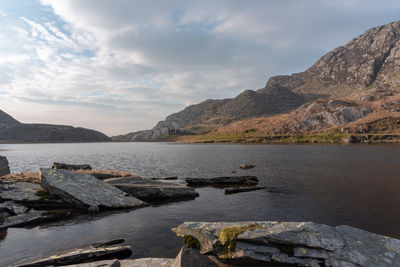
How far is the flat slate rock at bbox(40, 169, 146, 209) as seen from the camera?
20.7m

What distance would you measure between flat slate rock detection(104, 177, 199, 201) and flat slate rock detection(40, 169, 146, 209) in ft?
8.40

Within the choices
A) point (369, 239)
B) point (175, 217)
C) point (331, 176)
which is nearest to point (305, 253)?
point (369, 239)

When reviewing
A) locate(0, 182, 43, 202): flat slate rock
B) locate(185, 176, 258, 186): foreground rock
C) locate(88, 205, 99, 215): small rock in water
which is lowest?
locate(185, 176, 258, 186): foreground rock

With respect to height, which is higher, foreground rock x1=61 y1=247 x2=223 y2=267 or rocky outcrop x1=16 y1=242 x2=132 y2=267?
foreground rock x1=61 y1=247 x2=223 y2=267

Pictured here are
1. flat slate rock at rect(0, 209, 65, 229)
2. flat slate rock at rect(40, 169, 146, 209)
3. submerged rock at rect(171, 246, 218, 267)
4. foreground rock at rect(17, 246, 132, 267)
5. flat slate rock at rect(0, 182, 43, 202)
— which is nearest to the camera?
submerged rock at rect(171, 246, 218, 267)

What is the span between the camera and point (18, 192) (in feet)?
69.9

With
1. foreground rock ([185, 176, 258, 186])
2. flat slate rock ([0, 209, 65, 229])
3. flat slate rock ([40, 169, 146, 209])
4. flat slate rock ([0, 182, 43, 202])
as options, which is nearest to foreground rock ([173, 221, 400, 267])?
flat slate rock ([40, 169, 146, 209])

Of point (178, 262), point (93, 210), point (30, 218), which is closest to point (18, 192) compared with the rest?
point (30, 218)

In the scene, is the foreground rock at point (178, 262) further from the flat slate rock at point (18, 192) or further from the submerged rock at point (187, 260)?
the flat slate rock at point (18, 192)

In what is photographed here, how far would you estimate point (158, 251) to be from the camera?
510 inches

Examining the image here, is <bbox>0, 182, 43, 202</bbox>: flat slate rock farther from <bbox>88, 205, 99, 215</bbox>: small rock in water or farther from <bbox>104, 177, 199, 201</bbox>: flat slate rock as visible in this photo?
<bbox>104, 177, 199, 201</bbox>: flat slate rock

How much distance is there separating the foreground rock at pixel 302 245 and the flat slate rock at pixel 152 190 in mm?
14588

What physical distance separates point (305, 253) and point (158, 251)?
8154mm

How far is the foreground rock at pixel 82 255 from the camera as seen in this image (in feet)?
36.1
